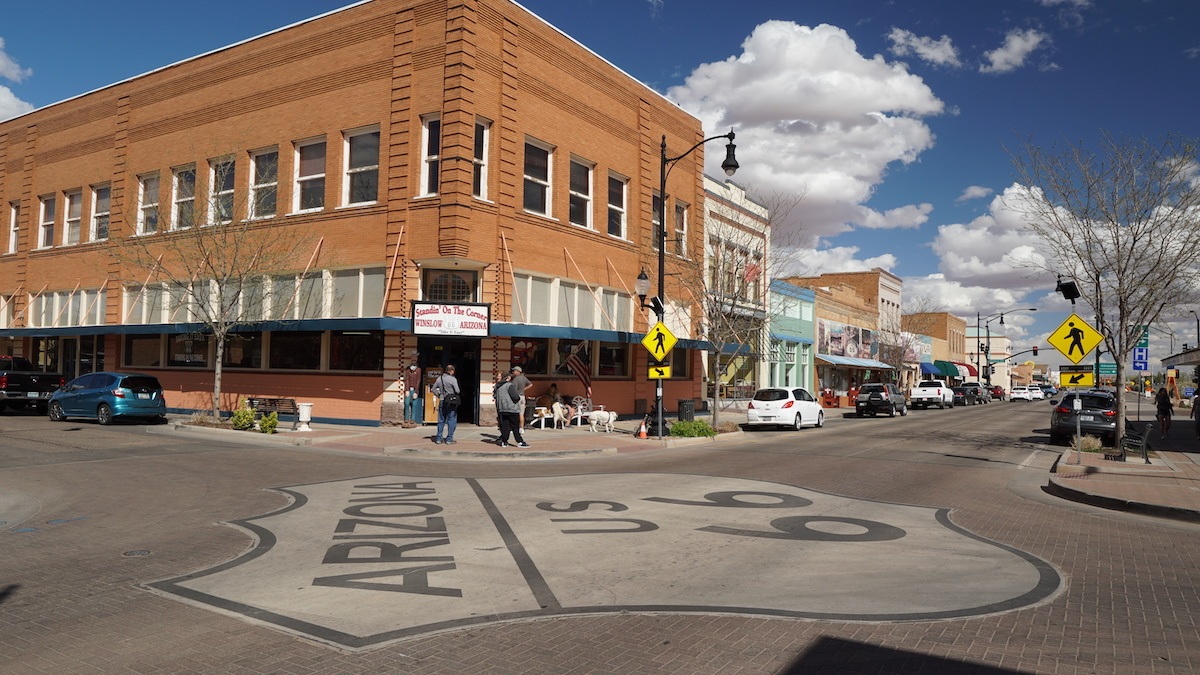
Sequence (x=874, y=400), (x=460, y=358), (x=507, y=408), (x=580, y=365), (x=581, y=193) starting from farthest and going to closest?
(x=874, y=400) < (x=581, y=193) < (x=580, y=365) < (x=460, y=358) < (x=507, y=408)

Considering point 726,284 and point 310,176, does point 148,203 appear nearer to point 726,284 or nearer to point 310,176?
point 310,176

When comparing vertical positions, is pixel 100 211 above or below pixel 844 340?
above

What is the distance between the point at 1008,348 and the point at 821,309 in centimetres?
11748

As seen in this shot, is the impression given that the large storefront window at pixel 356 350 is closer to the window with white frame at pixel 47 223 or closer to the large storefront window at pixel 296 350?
Answer: the large storefront window at pixel 296 350

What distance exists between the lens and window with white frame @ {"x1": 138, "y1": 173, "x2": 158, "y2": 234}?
2944 cm

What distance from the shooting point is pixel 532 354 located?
24.7 metres

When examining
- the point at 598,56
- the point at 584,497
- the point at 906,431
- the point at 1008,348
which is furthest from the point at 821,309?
the point at 1008,348

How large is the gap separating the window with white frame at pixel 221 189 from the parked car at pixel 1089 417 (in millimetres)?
25149

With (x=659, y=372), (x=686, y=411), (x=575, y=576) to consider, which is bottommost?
(x=575, y=576)

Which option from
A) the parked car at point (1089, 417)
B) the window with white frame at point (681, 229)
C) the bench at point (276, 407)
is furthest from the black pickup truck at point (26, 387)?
the parked car at point (1089, 417)

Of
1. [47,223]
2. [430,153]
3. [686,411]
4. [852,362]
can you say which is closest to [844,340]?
[852,362]

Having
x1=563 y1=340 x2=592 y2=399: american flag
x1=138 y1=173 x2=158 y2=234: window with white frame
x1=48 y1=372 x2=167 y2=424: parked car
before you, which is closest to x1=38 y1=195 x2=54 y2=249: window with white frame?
x1=138 y1=173 x2=158 y2=234: window with white frame

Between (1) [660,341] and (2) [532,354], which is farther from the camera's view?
(2) [532,354]

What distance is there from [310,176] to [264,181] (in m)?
2.12
